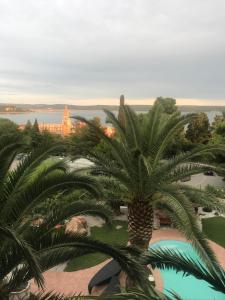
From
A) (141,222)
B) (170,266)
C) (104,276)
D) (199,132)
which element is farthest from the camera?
(199,132)

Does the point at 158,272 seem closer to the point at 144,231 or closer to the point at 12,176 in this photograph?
the point at 144,231

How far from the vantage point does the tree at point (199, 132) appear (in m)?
36.7

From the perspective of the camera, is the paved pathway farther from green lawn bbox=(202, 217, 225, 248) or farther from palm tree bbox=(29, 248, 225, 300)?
palm tree bbox=(29, 248, 225, 300)

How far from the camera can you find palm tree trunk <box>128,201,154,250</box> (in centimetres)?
958

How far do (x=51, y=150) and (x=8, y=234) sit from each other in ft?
6.78

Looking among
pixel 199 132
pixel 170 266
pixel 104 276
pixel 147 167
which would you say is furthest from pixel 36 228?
pixel 199 132

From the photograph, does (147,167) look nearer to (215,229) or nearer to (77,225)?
(77,225)

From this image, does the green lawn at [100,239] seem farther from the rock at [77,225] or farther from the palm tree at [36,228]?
the palm tree at [36,228]

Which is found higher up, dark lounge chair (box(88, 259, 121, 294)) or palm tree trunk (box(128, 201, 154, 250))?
palm tree trunk (box(128, 201, 154, 250))

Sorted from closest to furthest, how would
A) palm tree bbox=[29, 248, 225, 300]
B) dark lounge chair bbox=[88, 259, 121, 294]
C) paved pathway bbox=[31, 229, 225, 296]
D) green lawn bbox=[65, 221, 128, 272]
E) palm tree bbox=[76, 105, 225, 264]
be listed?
palm tree bbox=[29, 248, 225, 300], palm tree bbox=[76, 105, 225, 264], dark lounge chair bbox=[88, 259, 121, 294], paved pathway bbox=[31, 229, 225, 296], green lawn bbox=[65, 221, 128, 272]

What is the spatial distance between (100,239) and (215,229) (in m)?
6.01

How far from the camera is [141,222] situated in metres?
9.57

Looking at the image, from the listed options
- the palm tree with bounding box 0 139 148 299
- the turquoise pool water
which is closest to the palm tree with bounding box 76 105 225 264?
the turquoise pool water

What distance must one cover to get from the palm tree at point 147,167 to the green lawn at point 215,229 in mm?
6598
